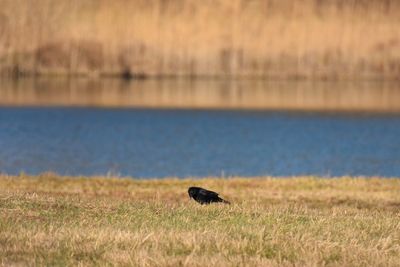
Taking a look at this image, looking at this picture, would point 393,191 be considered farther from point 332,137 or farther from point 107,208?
point 332,137

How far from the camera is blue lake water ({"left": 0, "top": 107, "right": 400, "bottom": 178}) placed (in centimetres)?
4297

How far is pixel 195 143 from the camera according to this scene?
54.6m

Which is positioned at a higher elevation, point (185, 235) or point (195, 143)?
point (185, 235)

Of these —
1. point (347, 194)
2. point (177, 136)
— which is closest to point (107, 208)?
point (347, 194)

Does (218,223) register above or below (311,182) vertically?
above

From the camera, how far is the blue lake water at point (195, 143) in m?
43.0

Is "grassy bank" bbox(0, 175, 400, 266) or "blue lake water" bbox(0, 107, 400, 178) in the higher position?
"grassy bank" bbox(0, 175, 400, 266)

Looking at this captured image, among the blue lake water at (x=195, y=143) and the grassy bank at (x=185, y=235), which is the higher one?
the grassy bank at (x=185, y=235)

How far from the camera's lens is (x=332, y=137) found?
59938mm

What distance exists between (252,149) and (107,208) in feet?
118

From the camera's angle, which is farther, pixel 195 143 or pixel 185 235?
pixel 195 143

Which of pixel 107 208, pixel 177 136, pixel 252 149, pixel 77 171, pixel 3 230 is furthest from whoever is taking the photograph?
pixel 177 136

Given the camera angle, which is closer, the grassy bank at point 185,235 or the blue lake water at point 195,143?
the grassy bank at point 185,235

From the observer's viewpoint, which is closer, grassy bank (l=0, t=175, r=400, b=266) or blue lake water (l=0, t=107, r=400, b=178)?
grassy bank (l=0, t=175, r=400, b=266)
